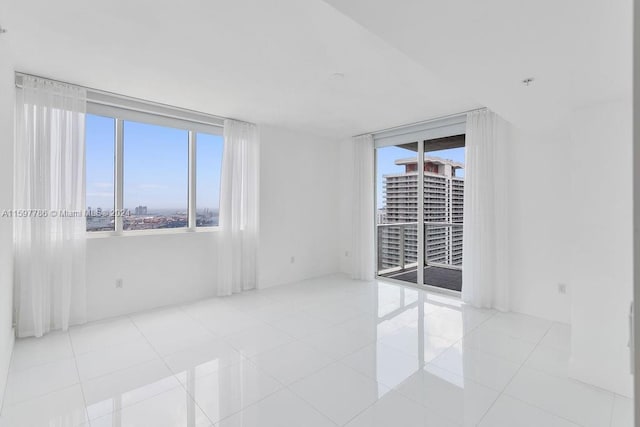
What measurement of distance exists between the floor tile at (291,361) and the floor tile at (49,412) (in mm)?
1175

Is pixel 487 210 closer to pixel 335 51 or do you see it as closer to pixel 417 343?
pixel 417 343

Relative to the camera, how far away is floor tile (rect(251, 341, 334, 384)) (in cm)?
229

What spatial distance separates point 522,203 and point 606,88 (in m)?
1.86

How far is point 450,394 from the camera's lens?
204 cm

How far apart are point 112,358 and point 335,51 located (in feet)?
10.5

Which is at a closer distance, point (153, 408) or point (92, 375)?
point (153, 408)

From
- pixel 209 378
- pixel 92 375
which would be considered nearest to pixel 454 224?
pixel 209 378

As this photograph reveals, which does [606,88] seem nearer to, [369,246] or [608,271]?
[608,271]

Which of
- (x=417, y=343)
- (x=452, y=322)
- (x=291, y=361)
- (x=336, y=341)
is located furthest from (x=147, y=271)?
(x=452, y=322)

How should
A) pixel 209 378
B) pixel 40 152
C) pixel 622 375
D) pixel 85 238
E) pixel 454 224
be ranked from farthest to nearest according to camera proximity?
pixel 454 224 < pixel 85 238 < pixel 40 152 < pixel 209 378 < pixel 622 375

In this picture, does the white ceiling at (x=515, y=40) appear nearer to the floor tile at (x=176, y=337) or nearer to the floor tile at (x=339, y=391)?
the floor tile at (x=339, y=391)

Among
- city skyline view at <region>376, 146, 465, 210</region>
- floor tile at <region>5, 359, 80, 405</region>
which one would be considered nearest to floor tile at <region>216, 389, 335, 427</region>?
floor tile at <region>5, 359, 80, 405</region>

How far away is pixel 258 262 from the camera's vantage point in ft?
15.0

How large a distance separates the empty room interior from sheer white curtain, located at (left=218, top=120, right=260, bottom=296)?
41 millimetres
